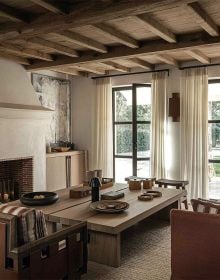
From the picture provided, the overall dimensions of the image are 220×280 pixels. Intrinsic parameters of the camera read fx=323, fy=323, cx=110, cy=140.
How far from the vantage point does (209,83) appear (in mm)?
5668

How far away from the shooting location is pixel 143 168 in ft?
20.8

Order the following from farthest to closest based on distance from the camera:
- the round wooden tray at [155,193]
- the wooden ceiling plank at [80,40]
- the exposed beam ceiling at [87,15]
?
the round wooden tray at [155,193] → the wooden ceiling plank at [80,40] → the exposed beam ceiling at [87,15]

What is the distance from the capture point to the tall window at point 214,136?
5.66 metres

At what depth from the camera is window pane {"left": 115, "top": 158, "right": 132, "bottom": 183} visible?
6.49 meters

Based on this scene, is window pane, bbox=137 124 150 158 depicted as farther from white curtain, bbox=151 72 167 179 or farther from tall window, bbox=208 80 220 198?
tall window, bbox=208 80 220 198

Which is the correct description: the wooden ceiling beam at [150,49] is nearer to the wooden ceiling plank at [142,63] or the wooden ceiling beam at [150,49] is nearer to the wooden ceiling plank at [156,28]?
the wooden ceiling plank at [156,28]

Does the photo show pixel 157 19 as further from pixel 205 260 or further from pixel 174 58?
pixel 205 260

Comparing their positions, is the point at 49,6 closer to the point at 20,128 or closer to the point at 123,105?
the point at 20,128

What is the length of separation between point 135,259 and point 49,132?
12.2ft

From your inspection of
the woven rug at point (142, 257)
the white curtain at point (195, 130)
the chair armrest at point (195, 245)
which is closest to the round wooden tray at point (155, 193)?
the woven rug at point (142, 257)

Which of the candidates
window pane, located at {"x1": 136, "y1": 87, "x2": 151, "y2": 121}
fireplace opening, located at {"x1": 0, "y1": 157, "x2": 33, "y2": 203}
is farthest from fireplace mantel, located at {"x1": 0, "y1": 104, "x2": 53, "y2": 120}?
window pane, located at {"x1": 136, "y1": 87, "x2": 151, "y2": 121}

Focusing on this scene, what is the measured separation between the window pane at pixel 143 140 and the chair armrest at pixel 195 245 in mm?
3813

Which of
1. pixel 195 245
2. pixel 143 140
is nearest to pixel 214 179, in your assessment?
pixel 143 140

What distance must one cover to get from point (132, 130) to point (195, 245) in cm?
408
